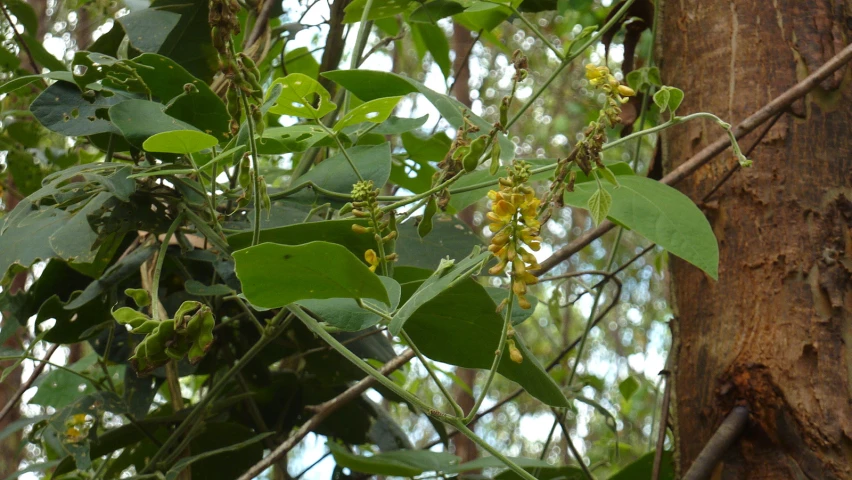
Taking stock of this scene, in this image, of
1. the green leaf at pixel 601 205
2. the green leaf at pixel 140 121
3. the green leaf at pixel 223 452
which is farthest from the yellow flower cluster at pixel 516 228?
the green leaf at pixel 223 452

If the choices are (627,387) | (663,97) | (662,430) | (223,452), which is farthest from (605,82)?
(627,387)

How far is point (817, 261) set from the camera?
76 cm

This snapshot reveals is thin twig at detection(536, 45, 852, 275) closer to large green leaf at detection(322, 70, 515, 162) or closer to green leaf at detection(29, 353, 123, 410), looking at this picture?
large green leaf at detection(322, 70, 515, 162)

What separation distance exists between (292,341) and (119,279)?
0.26 m

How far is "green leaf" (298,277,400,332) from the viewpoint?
53 cm

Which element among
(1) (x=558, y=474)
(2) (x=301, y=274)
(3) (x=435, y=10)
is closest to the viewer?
(2) (x=301, y=274)

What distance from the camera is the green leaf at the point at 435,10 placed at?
0.89 metres

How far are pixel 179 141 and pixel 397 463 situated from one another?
0.46m

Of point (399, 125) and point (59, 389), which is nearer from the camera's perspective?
point (399, 125)

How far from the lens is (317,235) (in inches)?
25.7

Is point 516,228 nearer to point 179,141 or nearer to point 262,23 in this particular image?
point 179,141

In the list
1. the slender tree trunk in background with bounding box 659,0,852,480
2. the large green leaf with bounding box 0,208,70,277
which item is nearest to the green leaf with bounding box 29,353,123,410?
the large green leaf with bounding box 0,208,70,277

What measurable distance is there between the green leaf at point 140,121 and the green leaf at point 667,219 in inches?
15.7

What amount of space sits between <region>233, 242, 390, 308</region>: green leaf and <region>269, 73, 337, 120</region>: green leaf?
0.20m
